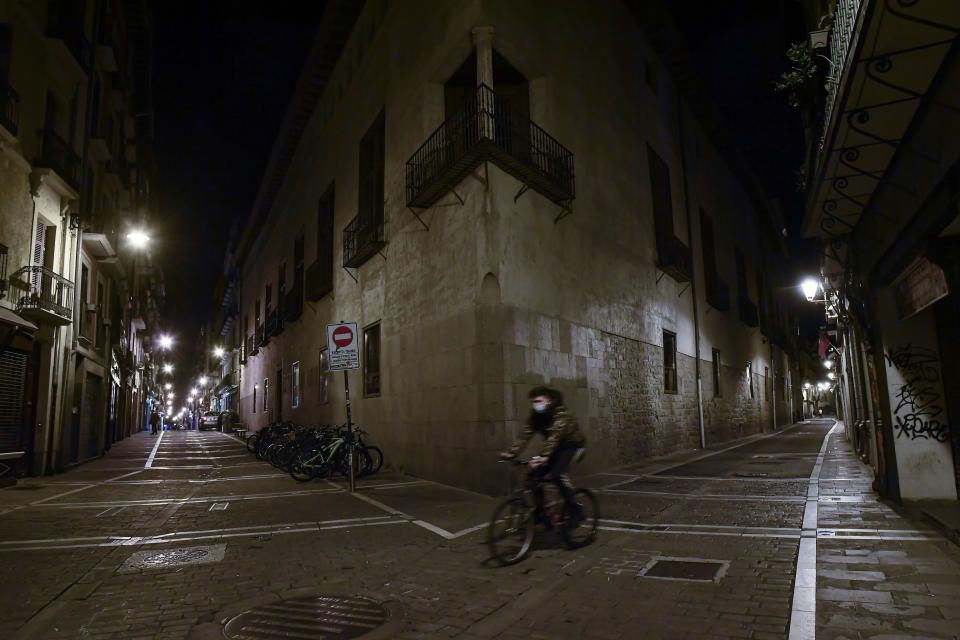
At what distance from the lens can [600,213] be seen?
1426cm

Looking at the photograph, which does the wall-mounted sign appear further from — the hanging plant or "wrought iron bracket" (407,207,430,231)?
"wrought iron bracket" (407,207,430,231)

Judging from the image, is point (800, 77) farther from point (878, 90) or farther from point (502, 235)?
point (502, 235)

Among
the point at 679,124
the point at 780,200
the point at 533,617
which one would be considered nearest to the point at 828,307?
the point at 679,124

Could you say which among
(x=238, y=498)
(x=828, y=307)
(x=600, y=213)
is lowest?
(x=238, y=498)

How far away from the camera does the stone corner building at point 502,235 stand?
10805 millimetres

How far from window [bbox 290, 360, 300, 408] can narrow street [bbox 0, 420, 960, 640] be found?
41.9ft

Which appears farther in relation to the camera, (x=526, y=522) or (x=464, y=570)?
(x=526, y=522)

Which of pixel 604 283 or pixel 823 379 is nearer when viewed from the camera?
pixel 604 283

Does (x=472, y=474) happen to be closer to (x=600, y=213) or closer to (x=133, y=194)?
(x=600, y=213)

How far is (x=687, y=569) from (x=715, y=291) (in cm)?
1883

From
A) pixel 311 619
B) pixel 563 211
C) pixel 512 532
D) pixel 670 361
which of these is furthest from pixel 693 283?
pixel 311 619

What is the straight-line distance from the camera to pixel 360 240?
15703mm

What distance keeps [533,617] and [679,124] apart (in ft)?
70.1

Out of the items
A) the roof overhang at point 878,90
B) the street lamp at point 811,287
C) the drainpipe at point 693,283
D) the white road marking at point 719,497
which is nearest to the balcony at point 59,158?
the white road marking at point 719,497
